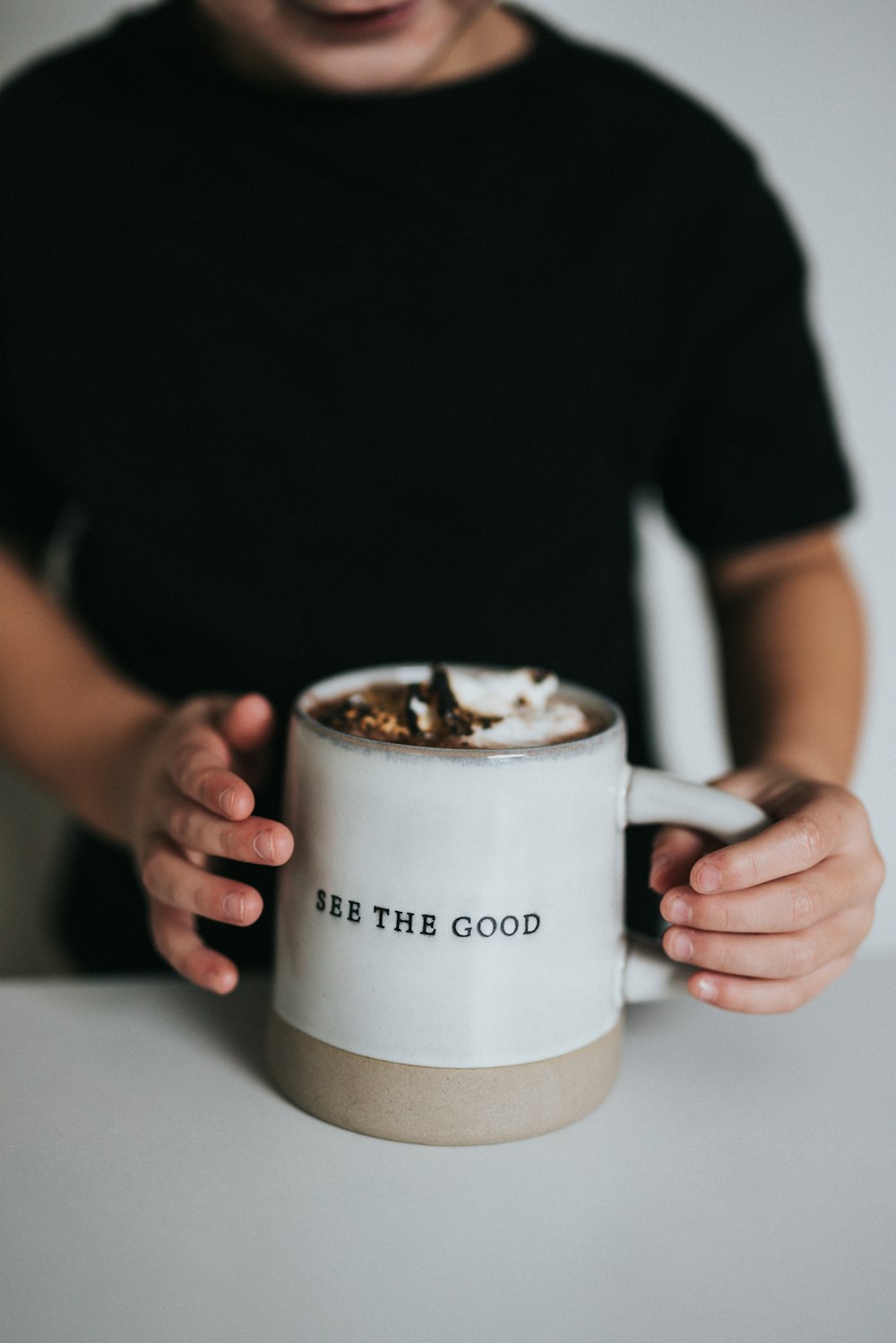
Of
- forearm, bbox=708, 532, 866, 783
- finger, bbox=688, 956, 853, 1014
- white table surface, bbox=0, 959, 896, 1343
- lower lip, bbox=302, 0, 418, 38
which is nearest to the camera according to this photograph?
white table surface, bbox=0, 959, 896, 1343

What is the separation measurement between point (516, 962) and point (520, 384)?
1.54 ft

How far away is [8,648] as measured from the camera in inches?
32.6

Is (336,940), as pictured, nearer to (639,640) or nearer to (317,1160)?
(317,1160)

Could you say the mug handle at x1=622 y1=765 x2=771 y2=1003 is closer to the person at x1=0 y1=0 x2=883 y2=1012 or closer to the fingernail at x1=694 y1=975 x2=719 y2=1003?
the fingernail at x1=694 y1=975 x2=719 y2=1003

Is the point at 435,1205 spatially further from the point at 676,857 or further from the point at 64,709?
the point at 64,709

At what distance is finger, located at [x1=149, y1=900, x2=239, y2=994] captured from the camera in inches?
20.3

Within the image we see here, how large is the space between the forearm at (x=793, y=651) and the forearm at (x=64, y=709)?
405 millimetres

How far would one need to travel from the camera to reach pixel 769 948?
512 mm

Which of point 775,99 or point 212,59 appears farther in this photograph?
point 775,99

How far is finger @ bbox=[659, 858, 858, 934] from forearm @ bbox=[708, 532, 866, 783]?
0.64 feet

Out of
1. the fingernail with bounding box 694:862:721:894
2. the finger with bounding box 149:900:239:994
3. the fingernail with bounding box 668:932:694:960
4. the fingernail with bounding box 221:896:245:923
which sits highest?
the fingernail with bounding box 694:862:721:894

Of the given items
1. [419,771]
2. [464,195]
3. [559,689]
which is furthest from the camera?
[464,195]

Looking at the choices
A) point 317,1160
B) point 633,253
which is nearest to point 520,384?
point 633,253

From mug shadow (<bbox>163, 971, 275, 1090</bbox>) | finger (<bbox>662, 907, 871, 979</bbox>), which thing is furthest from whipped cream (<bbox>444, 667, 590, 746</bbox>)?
mug shadow (<bbox>163, 971, 275, 1090</bbox>)
